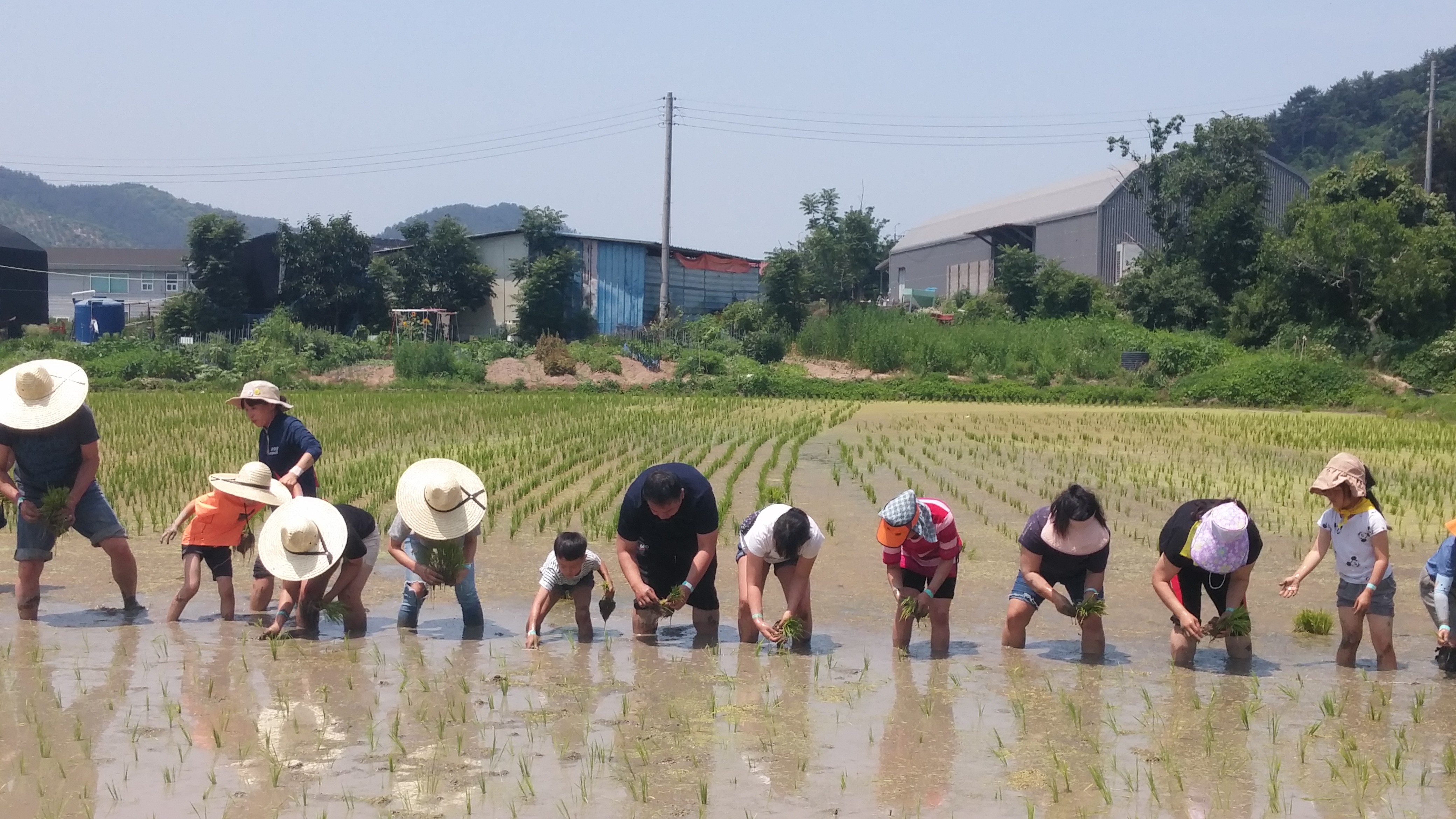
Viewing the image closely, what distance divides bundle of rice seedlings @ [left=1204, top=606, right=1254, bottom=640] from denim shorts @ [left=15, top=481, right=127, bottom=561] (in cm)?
564

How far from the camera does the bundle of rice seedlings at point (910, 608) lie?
6.31m

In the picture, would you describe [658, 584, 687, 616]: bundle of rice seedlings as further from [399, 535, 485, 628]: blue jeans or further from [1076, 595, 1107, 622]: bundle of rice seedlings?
[1076, 595, 1107, 622]: bundle of rice seedlings

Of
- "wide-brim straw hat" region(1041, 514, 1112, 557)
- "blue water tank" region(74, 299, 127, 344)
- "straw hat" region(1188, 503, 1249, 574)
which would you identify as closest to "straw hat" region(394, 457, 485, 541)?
"wide-brim straw hat" region(1041, 514, 1112, 557)

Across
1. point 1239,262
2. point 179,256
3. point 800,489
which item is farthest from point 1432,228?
point 179,256

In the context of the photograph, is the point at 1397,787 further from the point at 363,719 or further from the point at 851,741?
the point at 363,719

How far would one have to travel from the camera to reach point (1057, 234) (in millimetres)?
41531

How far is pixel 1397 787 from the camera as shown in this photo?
14.6 ft

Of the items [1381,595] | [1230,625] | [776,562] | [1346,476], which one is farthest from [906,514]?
[1381,595]

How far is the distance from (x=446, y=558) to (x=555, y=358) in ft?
80.3

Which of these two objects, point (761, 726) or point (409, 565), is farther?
point (409, 565)

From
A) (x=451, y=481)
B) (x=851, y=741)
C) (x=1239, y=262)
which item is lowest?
(x=851, y=741)

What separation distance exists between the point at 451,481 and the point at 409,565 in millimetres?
489

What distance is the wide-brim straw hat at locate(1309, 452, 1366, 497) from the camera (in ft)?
19.7

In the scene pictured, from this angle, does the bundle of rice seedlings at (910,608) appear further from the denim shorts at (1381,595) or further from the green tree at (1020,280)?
the green tree at (1020,280)
